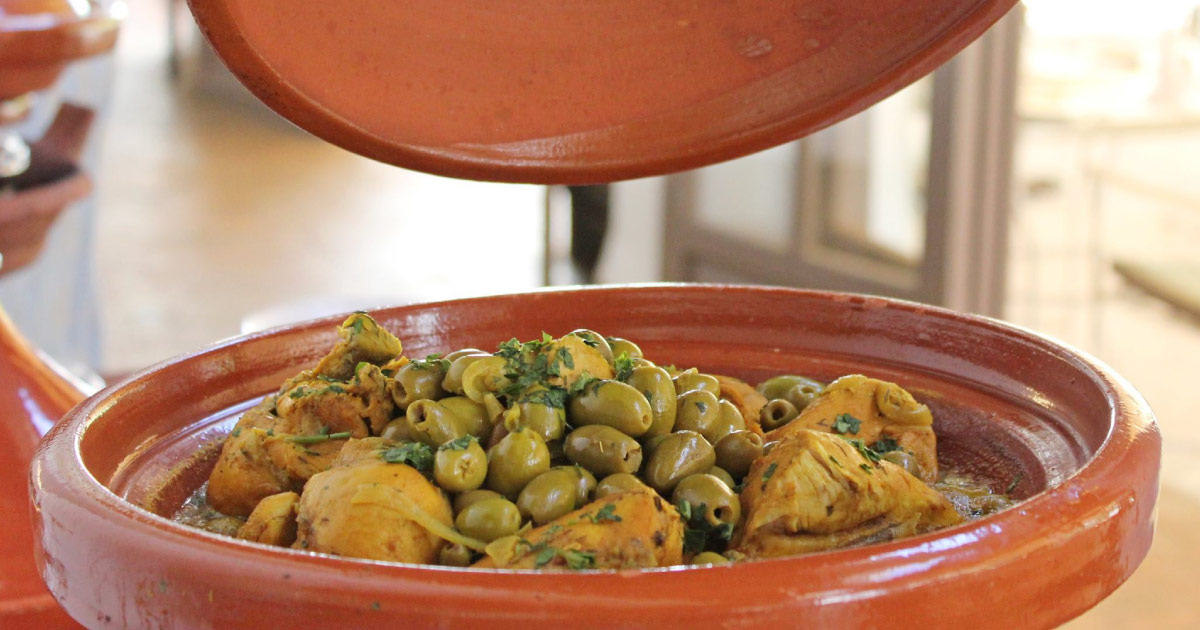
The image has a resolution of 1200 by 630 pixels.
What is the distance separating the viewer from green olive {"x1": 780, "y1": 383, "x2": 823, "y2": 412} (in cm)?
88

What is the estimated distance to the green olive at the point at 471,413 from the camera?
28.4 inches

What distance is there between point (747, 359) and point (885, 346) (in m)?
0.11

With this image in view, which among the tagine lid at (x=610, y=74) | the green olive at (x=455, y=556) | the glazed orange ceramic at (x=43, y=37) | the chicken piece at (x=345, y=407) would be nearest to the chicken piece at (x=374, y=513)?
the green olive at (x=455, y=556)

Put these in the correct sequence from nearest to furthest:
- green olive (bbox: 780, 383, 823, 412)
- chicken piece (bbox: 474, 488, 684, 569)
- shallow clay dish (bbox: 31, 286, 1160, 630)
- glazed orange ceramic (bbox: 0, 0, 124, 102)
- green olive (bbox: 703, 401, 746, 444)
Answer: shallow clay dish (bbox: 31, 286, 1160, 630), chicken piece (bbox: 474, 488, 684, 569), green olive (bbox: 703, 401, 746, 444), green olive (bbox: 780, 383, 823, 412), glazed orange ceramic (bbox: 0, 0, 124, 102)

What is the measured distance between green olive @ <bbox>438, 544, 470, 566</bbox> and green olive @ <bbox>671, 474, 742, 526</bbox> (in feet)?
0.39

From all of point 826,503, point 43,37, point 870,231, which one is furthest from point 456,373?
point 870,231

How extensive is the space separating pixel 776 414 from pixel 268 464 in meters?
0.33

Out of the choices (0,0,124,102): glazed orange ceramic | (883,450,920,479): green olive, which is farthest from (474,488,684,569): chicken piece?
(0,0,124,102): glazed orange ceramic

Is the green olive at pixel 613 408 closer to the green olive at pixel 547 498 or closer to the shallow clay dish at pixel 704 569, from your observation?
the green olive at pixel 547 498

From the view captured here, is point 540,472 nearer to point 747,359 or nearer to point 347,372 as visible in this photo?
point 347,372

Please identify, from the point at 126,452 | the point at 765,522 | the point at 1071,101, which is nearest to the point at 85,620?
the point at 126,452

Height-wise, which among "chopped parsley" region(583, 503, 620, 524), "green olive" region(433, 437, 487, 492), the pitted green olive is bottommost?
"green olive" region(433, 437, 487, 492)

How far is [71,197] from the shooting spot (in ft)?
5.56

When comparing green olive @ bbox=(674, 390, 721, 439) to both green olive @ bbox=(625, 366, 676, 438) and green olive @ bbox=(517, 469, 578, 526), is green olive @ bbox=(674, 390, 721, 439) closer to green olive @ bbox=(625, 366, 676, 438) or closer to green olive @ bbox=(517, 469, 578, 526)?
green olive @ bbox=(625, 366, 676, 438)
